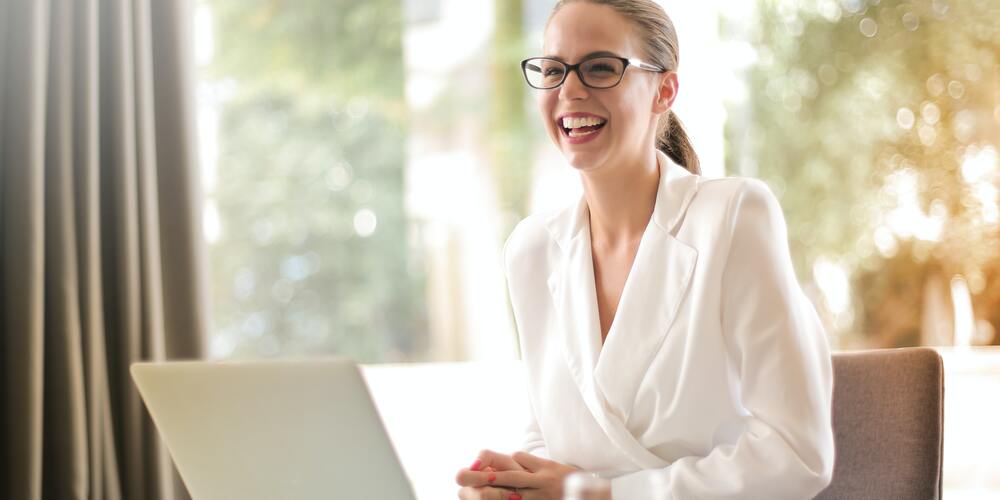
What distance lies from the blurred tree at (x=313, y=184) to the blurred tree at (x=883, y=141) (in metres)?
1.22

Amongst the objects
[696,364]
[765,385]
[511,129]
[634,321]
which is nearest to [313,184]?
[511,129]

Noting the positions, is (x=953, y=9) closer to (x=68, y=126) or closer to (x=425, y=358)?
(x=425, y=358)

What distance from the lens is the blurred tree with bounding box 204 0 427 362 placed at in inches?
129

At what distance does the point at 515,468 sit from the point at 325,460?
0.39 meters

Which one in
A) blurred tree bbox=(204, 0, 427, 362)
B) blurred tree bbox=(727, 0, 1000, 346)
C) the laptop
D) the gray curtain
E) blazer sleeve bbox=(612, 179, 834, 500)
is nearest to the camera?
the laptop

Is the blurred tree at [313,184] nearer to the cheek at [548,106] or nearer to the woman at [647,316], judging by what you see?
the woman at [647,316]

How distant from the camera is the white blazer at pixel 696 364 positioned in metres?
1.26

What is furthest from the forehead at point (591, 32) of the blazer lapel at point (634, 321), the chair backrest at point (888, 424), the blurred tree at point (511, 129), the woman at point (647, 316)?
the blurred tree at point (511, 129)

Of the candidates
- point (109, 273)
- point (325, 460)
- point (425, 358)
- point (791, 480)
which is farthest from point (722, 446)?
point (425, 358)

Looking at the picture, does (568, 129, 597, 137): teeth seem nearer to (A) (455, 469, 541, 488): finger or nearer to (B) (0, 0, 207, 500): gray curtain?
(A) (455, 469, 541, 488): finger

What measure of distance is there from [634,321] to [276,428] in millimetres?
595

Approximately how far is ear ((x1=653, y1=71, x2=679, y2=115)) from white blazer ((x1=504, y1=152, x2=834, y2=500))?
8 cm

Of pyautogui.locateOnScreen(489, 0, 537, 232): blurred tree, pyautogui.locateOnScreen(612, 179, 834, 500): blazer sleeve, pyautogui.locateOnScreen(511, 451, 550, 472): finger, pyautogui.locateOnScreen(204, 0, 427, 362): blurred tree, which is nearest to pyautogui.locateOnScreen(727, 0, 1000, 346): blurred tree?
pyautogui.locateOnScreen(489, 0, 537, 232): blurred tree

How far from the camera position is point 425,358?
3359 millimetres
